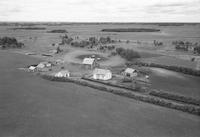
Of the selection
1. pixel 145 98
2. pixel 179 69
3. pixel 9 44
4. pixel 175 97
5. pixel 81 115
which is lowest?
pixel 81 115

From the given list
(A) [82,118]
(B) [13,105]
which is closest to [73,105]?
(A) [82,118]

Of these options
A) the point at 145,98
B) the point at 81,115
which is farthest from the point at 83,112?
the point at 145,98

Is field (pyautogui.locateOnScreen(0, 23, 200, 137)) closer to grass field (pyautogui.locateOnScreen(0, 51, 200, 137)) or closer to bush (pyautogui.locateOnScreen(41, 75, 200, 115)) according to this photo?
grass field (pyautogui.locateOnScreen(0, 51, 200, 137))

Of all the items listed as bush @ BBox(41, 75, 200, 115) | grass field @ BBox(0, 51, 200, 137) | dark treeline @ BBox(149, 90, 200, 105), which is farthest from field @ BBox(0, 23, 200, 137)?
dark treeline @ BBox(149, 90, 200, 105)

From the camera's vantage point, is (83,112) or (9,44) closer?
(83,112)

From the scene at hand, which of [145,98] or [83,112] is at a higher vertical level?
[145,98]

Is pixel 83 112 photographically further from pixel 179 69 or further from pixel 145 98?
pixel 179 69

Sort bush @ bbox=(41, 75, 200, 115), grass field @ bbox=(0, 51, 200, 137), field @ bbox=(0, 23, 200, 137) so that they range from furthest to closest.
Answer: bush @ bbox=(41, 75, 200, 115) < field @ bbox=(0, 23, 200, 137) < grass field @ bbox=(0, 51, 200, 137)

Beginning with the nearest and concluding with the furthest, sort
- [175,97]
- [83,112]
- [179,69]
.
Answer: [83,112]
[175,97]
[179,69]

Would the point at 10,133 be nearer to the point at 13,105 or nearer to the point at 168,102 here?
the point at 13,105
